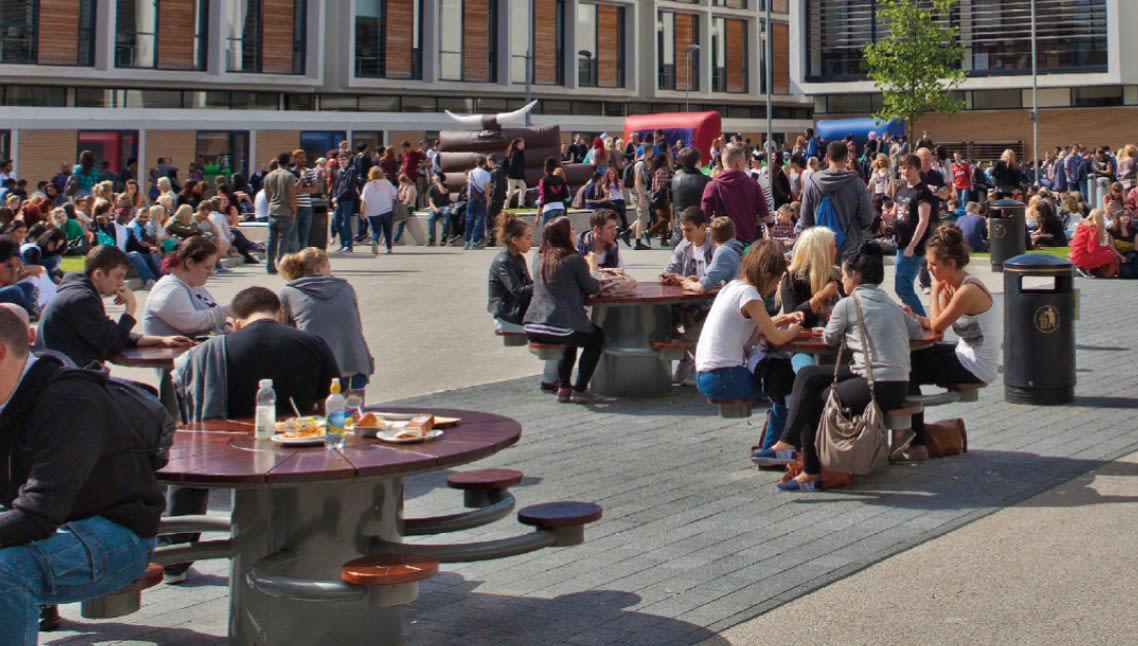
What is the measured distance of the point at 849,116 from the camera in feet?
201

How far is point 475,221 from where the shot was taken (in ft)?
92.7

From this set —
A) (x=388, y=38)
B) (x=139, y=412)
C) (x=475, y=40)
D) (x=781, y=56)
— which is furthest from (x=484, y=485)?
(x=781, y=56)

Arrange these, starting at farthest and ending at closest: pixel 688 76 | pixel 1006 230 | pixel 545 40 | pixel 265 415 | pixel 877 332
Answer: pixel 688 76
pixel 545 40
pixel 1006 230
pixel 877 332
pixel 265 415

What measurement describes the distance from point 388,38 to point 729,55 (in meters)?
17.8

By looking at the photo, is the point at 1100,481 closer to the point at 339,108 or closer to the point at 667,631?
the point at 667,631

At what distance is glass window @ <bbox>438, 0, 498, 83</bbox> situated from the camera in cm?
5231

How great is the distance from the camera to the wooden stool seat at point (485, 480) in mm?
6441

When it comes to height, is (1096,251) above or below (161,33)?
below

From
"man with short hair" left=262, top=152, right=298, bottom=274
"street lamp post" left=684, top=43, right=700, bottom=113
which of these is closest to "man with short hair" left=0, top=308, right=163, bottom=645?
"man with short hair" left=262, top=152, right=298, bottom=274

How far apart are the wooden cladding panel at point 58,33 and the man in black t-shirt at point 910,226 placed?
3509cm

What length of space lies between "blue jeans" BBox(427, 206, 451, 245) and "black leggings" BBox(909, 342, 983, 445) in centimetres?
2031

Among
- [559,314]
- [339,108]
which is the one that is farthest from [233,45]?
[559,314]

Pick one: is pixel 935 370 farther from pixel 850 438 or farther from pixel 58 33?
pixel 58 33

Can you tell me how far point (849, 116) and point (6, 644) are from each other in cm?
5907
